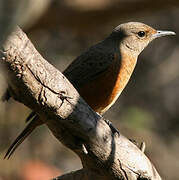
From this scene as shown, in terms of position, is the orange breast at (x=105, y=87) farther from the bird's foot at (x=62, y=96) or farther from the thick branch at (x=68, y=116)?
the bird's foot at (x=62, y=96)

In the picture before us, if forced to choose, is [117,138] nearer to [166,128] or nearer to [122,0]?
[122,0]

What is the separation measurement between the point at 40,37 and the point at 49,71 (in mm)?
8014

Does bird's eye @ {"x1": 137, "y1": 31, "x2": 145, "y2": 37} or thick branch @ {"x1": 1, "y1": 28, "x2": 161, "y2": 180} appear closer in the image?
thick branch @ {"x1": 1, "y1": 28, "x2": 161, "y2": 180}

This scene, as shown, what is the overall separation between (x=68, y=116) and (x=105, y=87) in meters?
2.29

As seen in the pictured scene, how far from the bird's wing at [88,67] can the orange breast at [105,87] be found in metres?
0.06

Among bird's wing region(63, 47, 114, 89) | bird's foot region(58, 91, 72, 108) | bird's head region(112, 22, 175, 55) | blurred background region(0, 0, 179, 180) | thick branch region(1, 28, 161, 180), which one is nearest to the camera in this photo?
thick branch region(1, 28, 161, 180)

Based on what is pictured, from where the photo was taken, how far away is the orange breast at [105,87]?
6.16 m

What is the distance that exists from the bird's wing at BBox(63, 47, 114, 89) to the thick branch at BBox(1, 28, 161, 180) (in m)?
1.47

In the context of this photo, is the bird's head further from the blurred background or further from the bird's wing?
the blurred background

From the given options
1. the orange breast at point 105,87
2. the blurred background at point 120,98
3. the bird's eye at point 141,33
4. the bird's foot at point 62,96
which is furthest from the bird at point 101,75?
the bird's foot at point 62,96

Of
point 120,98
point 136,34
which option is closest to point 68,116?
point 136,34

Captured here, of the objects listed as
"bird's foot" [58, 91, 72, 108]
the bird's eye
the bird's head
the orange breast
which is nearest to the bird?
the orange breast

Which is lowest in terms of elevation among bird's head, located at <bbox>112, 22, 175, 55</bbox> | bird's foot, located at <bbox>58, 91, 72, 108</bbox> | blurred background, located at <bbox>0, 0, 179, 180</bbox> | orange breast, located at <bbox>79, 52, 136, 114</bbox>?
blurred background, located at <bbox>0, 0, 179, 180</bbox>

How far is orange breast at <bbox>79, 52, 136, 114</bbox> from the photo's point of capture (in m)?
6.16
